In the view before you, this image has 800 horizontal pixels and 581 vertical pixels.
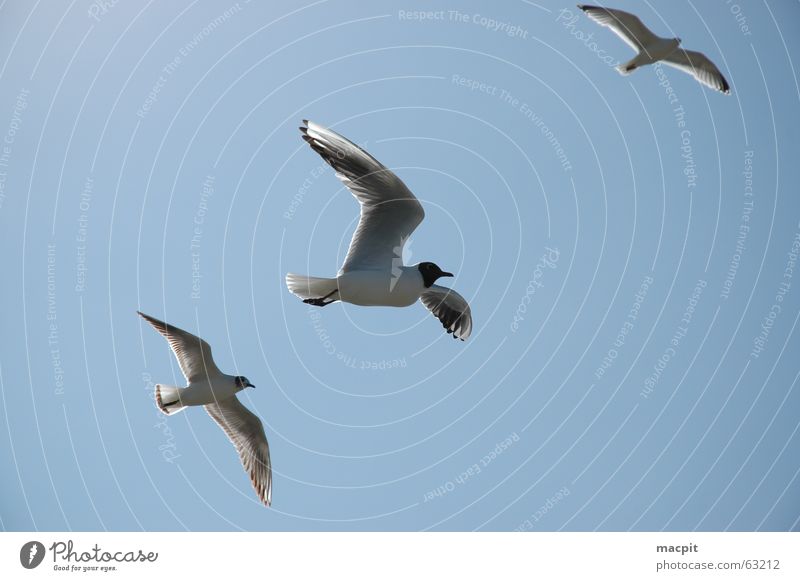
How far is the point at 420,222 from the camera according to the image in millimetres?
9562

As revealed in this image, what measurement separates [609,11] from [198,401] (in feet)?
20.4

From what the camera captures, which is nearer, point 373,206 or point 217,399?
point 373,206

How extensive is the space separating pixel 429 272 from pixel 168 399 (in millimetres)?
3391

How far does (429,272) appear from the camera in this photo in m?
9.76

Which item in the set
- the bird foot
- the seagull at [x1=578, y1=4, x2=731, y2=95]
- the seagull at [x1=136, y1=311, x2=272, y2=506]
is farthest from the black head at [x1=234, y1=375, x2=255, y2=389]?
the seagull at [x1=578, y1=4, x2=731, y2=95]

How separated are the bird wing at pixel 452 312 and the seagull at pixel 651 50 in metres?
3.40

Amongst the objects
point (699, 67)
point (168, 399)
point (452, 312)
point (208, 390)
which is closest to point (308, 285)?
point (452, 312)

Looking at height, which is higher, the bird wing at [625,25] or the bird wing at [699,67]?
the bird wing at [625,25]

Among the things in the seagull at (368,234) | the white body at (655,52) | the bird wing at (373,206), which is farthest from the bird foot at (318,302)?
the white body at (655,52)

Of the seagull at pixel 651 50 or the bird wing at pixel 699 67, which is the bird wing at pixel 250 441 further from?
the bird wing at pixel 699 67

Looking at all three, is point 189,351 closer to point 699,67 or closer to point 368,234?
point 368,234

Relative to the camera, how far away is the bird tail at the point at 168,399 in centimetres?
1103
